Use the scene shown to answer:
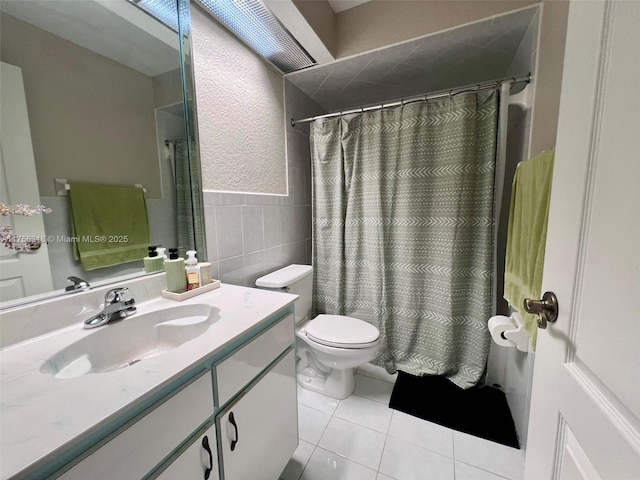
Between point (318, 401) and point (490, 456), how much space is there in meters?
0.89

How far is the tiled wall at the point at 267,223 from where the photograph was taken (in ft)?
4.22

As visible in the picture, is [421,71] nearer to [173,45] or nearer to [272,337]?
[173,45]

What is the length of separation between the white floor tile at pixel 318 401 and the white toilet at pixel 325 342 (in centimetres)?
3

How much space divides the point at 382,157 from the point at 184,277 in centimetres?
136

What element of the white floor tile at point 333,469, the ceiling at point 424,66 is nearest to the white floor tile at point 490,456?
the white floor tile at point 333,469

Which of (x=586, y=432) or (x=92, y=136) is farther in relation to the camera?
(x=92, y=136)

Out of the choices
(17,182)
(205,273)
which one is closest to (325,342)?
(205,273)

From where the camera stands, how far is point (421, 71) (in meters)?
1.63

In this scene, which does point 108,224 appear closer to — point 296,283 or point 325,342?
point 296,283

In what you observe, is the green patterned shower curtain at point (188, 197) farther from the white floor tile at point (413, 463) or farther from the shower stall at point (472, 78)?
the white floor tile at point (413, 463)

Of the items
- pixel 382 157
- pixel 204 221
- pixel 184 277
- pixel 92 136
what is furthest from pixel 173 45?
pixel 382 157

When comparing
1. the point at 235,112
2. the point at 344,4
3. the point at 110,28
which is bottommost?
the point at 235,112

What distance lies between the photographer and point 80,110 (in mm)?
823

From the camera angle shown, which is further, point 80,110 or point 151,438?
point 80,110
